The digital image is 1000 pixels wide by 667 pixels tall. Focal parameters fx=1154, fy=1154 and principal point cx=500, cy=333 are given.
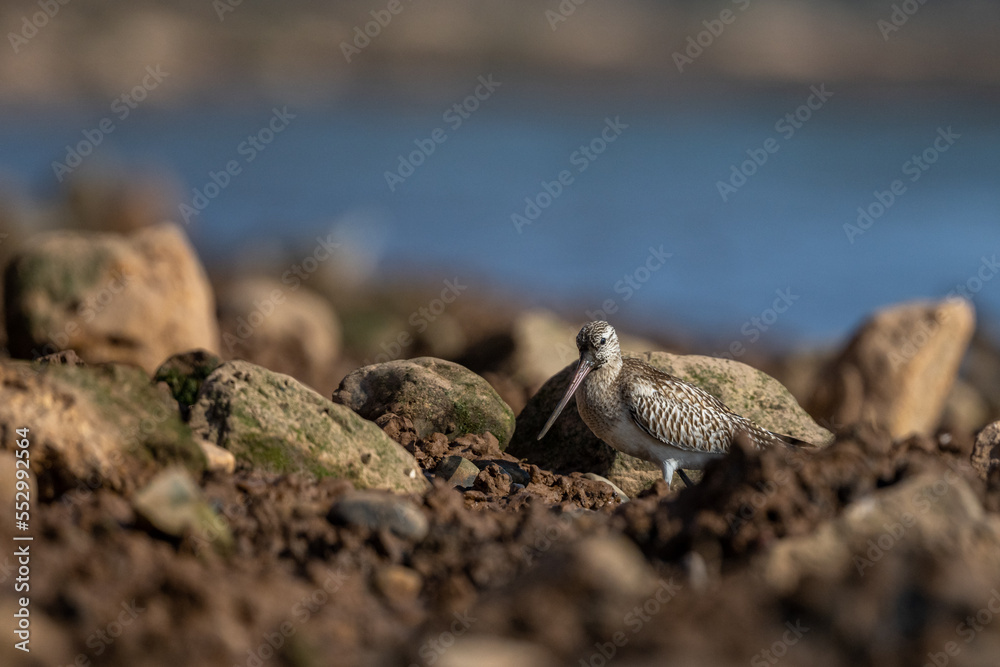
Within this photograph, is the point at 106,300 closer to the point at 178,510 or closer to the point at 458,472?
the point at 458,472

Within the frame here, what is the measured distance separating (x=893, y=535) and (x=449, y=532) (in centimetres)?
214

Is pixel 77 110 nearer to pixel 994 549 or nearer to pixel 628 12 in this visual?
pixel 628 12

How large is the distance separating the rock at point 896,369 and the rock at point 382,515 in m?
9.04

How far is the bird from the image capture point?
868cm

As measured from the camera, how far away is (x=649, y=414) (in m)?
8.63

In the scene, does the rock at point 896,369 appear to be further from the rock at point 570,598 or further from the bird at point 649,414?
the rock at point 570,598

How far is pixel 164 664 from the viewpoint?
14.1 ft

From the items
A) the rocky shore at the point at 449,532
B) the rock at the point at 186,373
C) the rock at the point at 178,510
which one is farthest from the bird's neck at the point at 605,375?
the rock at the point at 178,510

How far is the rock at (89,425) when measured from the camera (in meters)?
6.05

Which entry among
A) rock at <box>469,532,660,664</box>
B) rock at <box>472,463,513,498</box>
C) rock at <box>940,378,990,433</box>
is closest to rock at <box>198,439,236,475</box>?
rock at <box>472,463,513,498</box>

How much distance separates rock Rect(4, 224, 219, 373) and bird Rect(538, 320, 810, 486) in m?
5.41

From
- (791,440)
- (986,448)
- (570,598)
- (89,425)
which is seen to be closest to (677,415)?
(791,440)

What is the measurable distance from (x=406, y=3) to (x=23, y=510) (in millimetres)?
45921

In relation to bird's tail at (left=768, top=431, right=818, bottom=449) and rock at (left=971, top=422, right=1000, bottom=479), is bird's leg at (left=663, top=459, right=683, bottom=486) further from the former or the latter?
rock at (left=971, top=422, right=1000, bottom=479)
